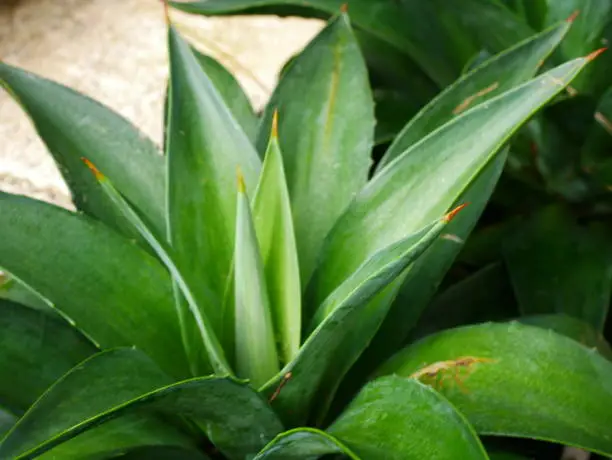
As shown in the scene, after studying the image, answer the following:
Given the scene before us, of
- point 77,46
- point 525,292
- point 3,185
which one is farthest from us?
point 77,46

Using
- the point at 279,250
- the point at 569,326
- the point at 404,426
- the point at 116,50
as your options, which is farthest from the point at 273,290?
the point at 116,50

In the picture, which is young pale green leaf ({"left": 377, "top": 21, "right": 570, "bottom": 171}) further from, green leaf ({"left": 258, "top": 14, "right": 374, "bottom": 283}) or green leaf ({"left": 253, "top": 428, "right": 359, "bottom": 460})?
green leaf ({"left": 253, "top": 428, "right": 359, "bottom": 460})

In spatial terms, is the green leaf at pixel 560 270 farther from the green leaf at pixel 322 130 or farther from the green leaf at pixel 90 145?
the green leaf at pixel 90 145

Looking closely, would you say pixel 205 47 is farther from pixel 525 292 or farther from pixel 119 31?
pixel 525 292

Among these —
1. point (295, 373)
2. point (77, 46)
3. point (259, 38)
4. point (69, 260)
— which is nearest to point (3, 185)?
point (77, 46)

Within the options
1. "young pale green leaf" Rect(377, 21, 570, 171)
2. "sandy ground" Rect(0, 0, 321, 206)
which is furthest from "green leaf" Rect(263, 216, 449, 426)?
"sandy ground" Rect(0, 0, 321, 206)

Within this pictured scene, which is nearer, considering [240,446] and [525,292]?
[240,446]

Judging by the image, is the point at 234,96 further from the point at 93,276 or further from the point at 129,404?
the point at 129,404
